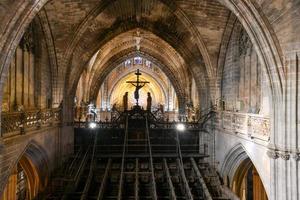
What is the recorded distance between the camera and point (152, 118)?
1970cm

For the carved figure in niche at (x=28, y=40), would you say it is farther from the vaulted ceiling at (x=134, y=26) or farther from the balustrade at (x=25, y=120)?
the balustrade at (x=25, y=120)

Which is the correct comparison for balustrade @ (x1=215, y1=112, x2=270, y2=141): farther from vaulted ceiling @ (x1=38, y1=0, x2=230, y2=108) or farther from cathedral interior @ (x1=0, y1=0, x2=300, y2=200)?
vaulted ceiling @ (x1=38, y1=0, x2=230, y2=108)

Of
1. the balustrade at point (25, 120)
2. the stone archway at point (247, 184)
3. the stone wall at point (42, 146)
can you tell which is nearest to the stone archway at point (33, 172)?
the stone wall at point (42, 146)

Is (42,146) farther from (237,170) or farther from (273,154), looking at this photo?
(273,154)

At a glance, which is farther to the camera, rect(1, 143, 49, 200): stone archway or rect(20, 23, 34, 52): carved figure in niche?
rect(1, 143, 49, 200): stone archway

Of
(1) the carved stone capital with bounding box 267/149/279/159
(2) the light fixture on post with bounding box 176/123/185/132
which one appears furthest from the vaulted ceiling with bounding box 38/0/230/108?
(1) the carved stone capital with bounding box 267/149/279/159

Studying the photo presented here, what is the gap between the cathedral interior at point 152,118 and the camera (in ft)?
28.4

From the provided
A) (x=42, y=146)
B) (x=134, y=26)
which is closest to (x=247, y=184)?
(x=42, y=146)

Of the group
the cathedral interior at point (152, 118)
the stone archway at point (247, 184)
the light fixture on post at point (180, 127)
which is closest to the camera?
the cathedral interior at point (152, 118)

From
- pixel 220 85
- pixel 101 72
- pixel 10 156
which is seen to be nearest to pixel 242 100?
pixel 220 85

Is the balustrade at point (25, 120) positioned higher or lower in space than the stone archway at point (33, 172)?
higher

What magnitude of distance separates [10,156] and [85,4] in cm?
772

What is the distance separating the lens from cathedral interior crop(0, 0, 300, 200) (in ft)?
28.4

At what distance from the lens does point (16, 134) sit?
9.95m
